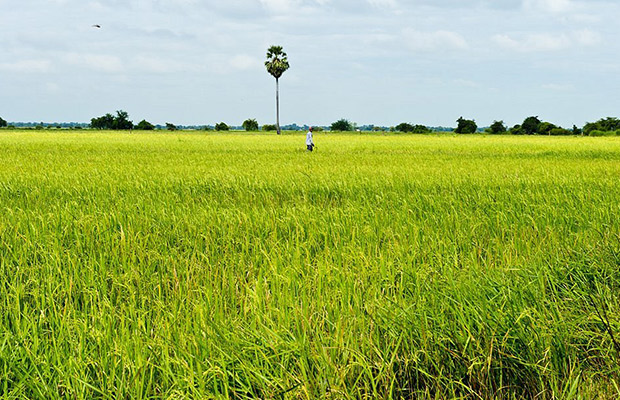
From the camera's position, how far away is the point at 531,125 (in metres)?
83.5

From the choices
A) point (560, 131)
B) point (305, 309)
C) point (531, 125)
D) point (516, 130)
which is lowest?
point (305, 309)

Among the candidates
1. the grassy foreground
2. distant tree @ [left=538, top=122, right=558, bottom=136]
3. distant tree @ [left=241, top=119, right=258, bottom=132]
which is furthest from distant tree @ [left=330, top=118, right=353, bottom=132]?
the grassy foreground

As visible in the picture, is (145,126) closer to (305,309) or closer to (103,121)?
(103,121)

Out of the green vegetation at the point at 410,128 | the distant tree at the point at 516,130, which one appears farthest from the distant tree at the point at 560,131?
the green vegetation at the point at 410,128

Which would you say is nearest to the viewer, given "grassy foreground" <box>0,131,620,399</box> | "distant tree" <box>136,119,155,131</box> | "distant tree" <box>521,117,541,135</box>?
"grassy foreground" <box>0,131,620,399</box>

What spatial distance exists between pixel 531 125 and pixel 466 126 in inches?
372

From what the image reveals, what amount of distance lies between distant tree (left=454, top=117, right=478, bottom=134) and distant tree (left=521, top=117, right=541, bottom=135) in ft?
23.8

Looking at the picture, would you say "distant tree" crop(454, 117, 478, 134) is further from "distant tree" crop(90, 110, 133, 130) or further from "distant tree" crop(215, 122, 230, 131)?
"distant tree" crop(90, 110, 133, 130)

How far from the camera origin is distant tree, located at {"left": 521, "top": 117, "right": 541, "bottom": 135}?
82625 mm

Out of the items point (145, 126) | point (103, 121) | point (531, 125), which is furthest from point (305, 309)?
point (103, 121)

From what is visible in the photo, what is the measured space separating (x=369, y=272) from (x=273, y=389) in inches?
60.4

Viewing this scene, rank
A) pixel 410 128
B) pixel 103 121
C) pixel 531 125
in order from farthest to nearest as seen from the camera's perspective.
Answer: pixel 103 121, pixel 410 128, pixel 531 125

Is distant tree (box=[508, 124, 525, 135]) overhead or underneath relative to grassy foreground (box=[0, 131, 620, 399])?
overhead

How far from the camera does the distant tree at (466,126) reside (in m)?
85.6
